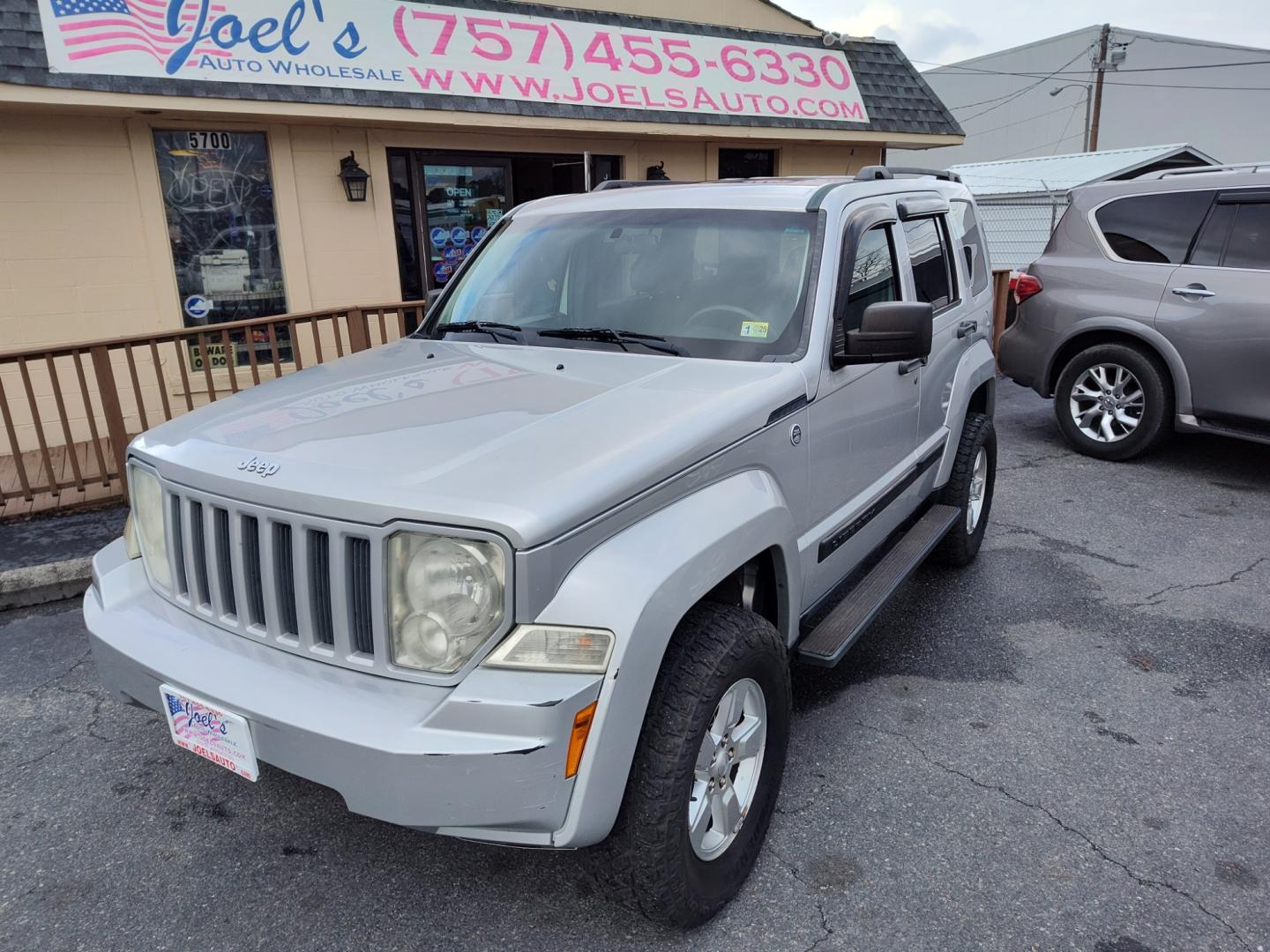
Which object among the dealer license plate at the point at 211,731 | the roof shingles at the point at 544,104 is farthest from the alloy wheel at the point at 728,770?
the roof shingles at the point at 544,104

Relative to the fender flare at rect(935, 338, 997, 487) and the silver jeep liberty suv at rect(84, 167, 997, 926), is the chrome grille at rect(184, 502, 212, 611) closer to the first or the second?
the silver jeep liberty suv at rect(84, 167, 997, 926)

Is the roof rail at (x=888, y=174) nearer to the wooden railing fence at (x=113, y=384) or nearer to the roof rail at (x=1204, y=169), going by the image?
the roof rail at (x=1204, y=169)

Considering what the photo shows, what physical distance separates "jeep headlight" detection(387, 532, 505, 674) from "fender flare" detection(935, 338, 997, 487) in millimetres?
2964

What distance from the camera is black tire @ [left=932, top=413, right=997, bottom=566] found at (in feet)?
14.8

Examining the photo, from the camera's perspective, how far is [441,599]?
6.64ft

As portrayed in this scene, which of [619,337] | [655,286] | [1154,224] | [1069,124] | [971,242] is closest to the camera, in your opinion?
[619,337]

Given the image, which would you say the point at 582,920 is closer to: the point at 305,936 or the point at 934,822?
the point at 305,936

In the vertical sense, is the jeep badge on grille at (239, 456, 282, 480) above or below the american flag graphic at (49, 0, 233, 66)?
below

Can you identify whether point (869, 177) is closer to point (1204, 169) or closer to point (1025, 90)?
point (1204, 169)

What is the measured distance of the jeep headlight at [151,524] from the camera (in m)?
2.62

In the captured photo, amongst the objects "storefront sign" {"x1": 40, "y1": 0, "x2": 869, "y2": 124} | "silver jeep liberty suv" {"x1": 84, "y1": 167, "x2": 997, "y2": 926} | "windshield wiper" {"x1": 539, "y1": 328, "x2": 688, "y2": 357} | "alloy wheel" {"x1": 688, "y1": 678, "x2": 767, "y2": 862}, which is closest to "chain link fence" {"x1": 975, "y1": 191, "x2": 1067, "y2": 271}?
"storefront sign" {"x1": 40, "y1": 0, "x2": 869, "y2": 124}

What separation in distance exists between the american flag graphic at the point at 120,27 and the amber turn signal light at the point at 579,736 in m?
6.92

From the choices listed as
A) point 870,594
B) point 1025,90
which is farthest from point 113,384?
point 1025,90

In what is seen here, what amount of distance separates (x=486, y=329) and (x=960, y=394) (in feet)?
7.98
